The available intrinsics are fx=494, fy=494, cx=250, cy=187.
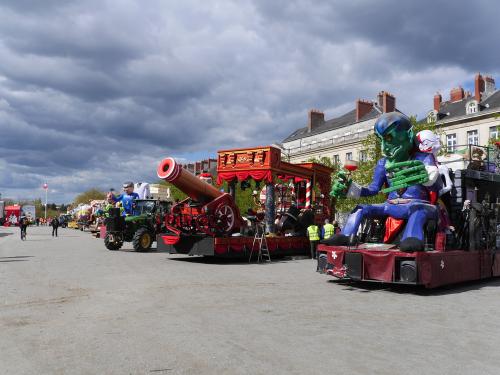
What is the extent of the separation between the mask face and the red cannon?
595 centimetres

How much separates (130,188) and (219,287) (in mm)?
13293

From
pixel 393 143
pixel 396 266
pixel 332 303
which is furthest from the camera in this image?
pixel 393 143

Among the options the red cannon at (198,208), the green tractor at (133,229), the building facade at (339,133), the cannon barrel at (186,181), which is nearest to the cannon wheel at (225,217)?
the red cannon at (198,208)

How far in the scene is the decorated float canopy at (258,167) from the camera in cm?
1658

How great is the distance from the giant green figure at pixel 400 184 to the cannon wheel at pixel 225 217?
201 inches

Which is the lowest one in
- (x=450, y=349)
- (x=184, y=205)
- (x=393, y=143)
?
(x=450, y=349)

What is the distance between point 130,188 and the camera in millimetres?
21812

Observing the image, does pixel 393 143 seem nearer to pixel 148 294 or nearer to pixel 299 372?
pixel 148 294

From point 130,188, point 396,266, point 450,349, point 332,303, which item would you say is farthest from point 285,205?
point 450,349

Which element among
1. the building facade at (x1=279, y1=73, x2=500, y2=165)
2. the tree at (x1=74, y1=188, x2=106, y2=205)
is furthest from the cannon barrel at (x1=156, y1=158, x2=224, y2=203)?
the tree at (x1=74, y1=188, x2=106, y2=205)

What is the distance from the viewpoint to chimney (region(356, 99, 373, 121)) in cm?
5534

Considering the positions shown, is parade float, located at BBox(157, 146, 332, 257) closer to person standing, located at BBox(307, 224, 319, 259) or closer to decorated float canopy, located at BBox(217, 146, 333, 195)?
decorated float canopy, located at BBox(217, 146, 333, 195)

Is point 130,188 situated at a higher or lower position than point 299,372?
higher

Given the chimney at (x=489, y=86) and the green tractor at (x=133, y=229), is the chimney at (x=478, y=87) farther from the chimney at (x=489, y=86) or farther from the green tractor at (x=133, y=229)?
the green tractor at (x=133, y=229)
